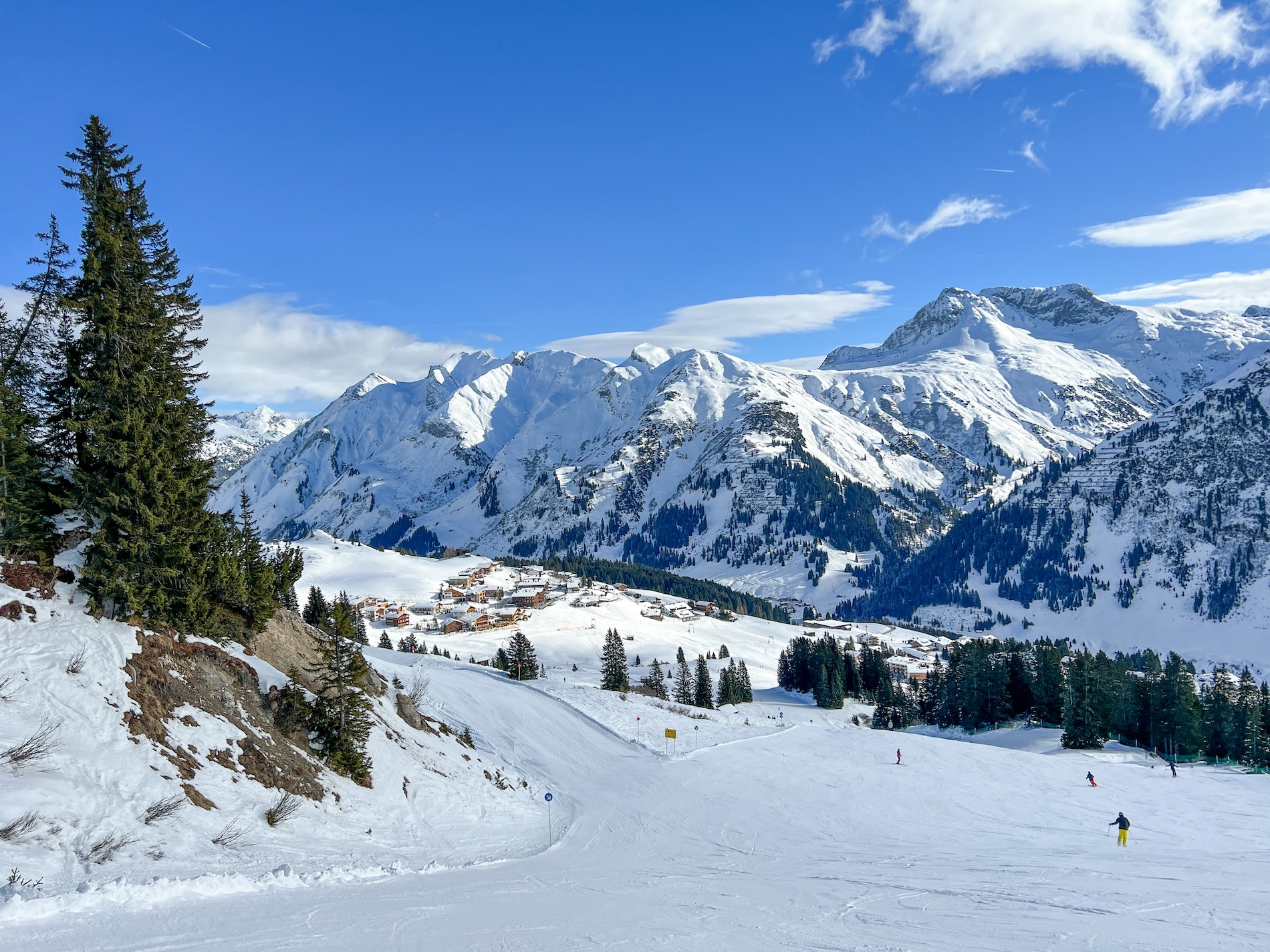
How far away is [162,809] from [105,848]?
2.43 meters

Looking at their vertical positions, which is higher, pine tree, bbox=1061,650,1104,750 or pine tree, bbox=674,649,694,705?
pine tree, bbox=1061,650,1104,750

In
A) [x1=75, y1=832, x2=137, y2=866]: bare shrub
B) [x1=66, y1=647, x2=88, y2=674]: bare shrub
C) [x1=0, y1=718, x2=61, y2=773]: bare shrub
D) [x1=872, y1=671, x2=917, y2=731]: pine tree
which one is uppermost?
[x1=66, y1=647, x2=88, y2=674]: bare shrub

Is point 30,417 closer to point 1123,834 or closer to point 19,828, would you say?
point 19,828

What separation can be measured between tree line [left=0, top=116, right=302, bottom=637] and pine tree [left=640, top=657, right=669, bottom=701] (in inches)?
3126

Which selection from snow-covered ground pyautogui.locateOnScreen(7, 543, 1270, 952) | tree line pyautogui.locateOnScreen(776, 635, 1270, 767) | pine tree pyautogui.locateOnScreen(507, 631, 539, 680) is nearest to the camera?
snow-covered ground pyautogui.locateOnScreen(7, 543, 1270, 952)

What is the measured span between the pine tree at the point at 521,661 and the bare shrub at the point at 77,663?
255 feet

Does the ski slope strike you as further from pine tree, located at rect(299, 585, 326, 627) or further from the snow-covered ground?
pine tree, located at rect(299, 585, 326, 627)

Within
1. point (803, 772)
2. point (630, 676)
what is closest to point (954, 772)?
point (803, 772)

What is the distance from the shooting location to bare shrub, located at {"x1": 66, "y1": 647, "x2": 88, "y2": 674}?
71.1 ft

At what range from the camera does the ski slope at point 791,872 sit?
51.5ft

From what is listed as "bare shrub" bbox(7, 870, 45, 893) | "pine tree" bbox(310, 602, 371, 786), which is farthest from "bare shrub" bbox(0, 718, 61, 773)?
"pine tree" bbox(310, 602, 371, 786)

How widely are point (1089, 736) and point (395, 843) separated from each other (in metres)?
70.4

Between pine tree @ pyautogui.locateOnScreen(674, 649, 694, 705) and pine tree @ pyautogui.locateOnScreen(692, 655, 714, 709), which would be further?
pine tree @ pyautogui.locateOnScreen(674, 649, 694, 705)

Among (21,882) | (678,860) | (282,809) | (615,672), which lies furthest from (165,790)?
(615,672)
